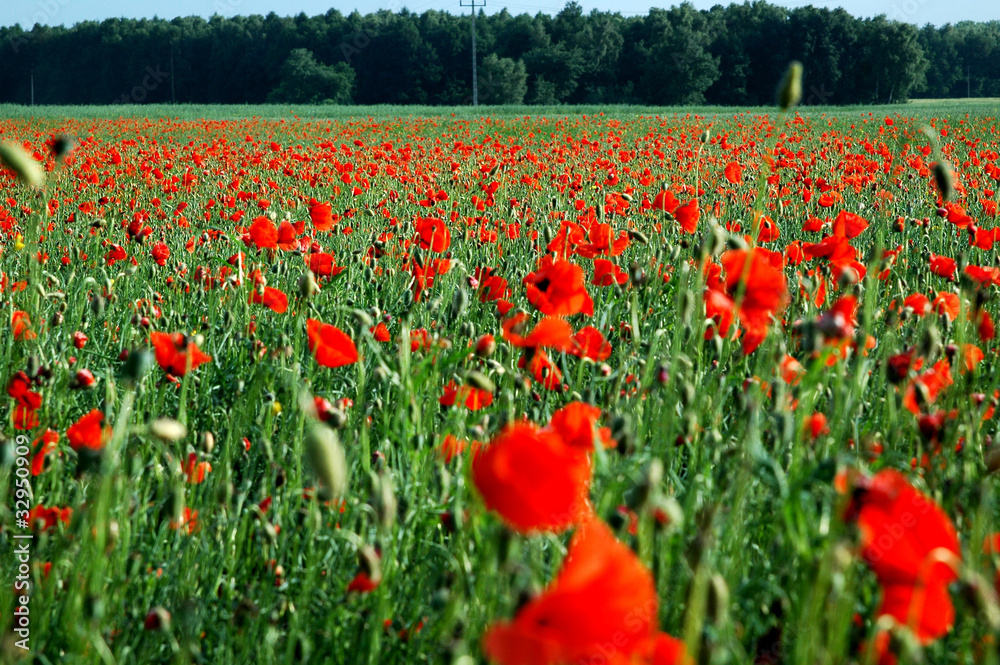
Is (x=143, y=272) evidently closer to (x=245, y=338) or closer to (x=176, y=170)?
(x=245, y=338)

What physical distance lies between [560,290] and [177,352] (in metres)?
0.71

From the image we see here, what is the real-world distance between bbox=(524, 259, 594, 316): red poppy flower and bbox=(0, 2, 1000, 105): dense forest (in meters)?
49.0

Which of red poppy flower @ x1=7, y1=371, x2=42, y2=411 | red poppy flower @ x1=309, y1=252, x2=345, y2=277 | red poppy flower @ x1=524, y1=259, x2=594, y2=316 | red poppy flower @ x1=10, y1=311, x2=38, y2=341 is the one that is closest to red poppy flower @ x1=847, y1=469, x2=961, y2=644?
red poppy flower @ x1=524, y1=259, x2=594, y2=316

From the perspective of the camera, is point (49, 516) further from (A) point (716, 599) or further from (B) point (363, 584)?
(A) point (716, 599)

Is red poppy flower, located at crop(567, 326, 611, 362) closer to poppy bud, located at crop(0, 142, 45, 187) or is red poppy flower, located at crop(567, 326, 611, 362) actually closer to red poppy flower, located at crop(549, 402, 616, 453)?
red poppy flower, located at crop(549, 402, 616, 453)

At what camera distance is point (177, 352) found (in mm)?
1521

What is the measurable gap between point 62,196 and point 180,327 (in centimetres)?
362

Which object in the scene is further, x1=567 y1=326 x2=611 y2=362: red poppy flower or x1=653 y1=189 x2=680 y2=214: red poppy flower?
x1=653 y1=189 x2=680 y2=214: red poppy flower

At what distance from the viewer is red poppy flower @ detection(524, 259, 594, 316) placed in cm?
166

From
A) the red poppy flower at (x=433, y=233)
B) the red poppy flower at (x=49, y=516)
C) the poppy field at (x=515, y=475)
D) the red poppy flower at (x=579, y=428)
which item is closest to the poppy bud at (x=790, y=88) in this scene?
the poppy field at (x=515, y=475)

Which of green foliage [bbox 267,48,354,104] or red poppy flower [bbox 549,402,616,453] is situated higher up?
green foliage [bbox 267,48,354,104]

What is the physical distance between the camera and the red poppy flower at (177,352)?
1466 mm

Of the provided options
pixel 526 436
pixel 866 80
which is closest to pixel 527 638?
pixel 526 436

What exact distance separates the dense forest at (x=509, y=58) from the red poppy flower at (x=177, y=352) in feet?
162
